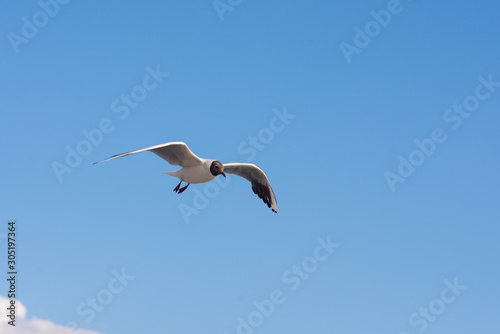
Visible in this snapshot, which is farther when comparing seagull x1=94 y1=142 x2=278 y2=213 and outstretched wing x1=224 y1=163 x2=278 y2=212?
outstretched wing x1=224 y1=163 x2=278 y2=212

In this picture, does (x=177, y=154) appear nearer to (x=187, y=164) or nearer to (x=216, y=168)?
(x=187, y=164)

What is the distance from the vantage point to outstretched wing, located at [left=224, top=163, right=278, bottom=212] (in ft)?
68.9

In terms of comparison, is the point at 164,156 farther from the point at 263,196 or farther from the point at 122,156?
the point at 263,196

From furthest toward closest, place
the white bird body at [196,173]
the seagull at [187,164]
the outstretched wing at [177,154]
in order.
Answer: the white bird body at [196,173] → the seagull at [187,164] → the outstretched wing at [177,154]

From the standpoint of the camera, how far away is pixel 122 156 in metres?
15.6

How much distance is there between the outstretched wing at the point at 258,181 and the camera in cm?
2100

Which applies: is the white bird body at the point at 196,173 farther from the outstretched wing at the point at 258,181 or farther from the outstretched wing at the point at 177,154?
the outstretched wing at the point at 258,181

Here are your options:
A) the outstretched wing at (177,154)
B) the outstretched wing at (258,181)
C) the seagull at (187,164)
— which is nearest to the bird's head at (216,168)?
the seagull at (187,164)

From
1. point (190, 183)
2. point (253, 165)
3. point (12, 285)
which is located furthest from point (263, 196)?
point (12, 285)

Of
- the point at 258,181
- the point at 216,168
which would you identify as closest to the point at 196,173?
the point at 216,168

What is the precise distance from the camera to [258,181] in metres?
21.5

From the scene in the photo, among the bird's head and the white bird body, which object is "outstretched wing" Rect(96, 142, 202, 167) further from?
the bird's head

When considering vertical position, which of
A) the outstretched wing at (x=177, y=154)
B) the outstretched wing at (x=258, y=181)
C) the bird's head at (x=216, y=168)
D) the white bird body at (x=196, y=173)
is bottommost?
the outstretched wing at (x=258, y=181)

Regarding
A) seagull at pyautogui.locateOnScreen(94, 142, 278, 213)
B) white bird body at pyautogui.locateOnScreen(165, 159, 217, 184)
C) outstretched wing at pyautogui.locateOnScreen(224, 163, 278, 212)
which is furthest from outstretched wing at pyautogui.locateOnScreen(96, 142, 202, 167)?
outstretched wing at pyautogui.locateOnScreen(224, 163, 278, 212)
